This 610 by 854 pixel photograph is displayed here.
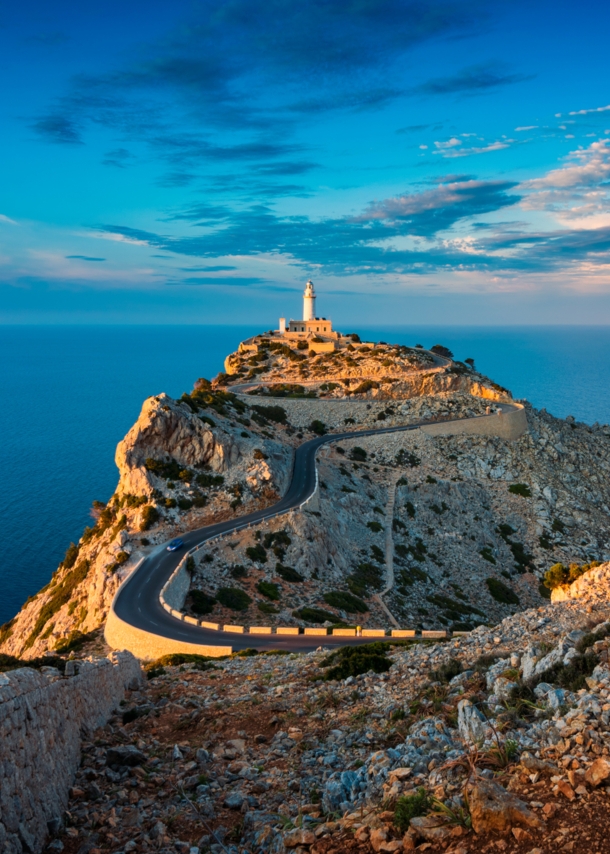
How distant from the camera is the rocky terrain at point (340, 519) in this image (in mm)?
39406

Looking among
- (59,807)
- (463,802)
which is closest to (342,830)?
(463,802)

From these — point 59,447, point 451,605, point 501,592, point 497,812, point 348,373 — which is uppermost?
point 348,373

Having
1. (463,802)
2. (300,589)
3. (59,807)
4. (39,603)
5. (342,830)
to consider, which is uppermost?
(463,802)

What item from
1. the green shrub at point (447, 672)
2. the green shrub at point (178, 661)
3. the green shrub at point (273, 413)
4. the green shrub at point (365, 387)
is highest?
the green shrub at point (365, 387)

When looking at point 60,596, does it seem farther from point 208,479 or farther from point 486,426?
point 486,426

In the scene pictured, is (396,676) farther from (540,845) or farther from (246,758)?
(540,845)

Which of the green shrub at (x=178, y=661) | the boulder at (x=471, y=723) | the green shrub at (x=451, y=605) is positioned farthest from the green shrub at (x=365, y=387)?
the boulder at (x=471, y=723)

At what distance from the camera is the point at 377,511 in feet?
184

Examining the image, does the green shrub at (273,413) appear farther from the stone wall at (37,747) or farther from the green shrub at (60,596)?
the stone wall at (37,747)

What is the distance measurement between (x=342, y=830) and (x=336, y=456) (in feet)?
184

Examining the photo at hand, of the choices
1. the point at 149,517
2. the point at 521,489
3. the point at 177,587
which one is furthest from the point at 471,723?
the point at 521,489

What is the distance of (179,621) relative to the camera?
3222 centimetres

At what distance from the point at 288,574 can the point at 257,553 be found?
8.56ft

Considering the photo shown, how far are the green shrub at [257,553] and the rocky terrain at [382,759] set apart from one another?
23470 mm
